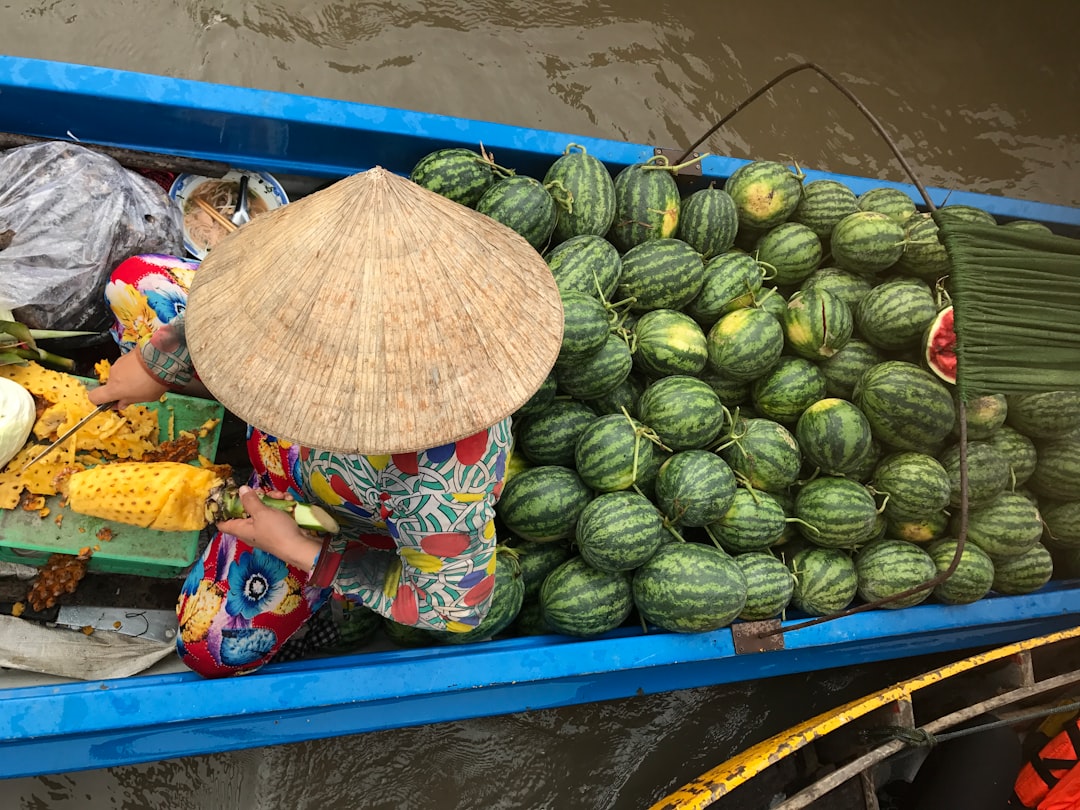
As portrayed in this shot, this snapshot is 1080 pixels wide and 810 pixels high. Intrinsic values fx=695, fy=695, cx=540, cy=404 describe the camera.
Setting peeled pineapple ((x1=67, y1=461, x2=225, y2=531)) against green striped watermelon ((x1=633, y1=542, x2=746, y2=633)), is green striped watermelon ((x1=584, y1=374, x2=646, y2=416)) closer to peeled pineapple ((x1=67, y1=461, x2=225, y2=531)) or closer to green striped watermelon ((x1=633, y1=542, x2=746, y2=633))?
green striped watermelon ((x1=633, y1=542, x2=746, y2=633))

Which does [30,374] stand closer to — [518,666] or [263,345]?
[263,345]

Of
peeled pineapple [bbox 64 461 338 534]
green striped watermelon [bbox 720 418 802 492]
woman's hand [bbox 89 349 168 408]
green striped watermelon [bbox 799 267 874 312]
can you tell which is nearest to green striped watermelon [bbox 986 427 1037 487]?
green striped watermelon [bbox 799 267 874 312]

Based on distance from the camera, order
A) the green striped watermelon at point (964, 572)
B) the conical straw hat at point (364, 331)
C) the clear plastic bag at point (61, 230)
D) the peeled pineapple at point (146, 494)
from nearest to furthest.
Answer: the conical straw hat at point (364, 331), the peeled pineapple at point (146, 494), the clear plastic bag at point (61, 230), the green striped watermelon at point (964, 572)

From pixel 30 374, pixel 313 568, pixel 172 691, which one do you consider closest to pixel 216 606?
pixel 172 691

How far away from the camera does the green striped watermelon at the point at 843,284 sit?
7.35 feet

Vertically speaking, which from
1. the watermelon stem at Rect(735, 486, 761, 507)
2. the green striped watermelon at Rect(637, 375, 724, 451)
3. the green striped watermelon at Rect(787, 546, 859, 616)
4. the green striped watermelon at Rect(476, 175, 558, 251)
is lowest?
the green striped watermelon at Rect(787, 546, 859, 616)

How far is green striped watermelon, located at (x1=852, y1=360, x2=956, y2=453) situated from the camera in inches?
79.0

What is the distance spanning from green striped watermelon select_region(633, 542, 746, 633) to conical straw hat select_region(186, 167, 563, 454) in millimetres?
936

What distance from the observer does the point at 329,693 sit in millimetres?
1675

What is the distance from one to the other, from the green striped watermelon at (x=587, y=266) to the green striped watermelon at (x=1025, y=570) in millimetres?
1564

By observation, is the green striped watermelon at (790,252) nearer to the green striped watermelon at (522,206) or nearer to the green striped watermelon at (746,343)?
the green striped watermelon at (746,343)

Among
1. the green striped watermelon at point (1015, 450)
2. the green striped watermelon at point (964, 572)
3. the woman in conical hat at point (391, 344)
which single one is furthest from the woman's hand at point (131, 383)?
the green striped watermelon at point (1015, 450)

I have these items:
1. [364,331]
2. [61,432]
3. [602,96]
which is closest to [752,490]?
[364,331]

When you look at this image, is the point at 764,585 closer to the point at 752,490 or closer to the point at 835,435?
the point at 752,490
